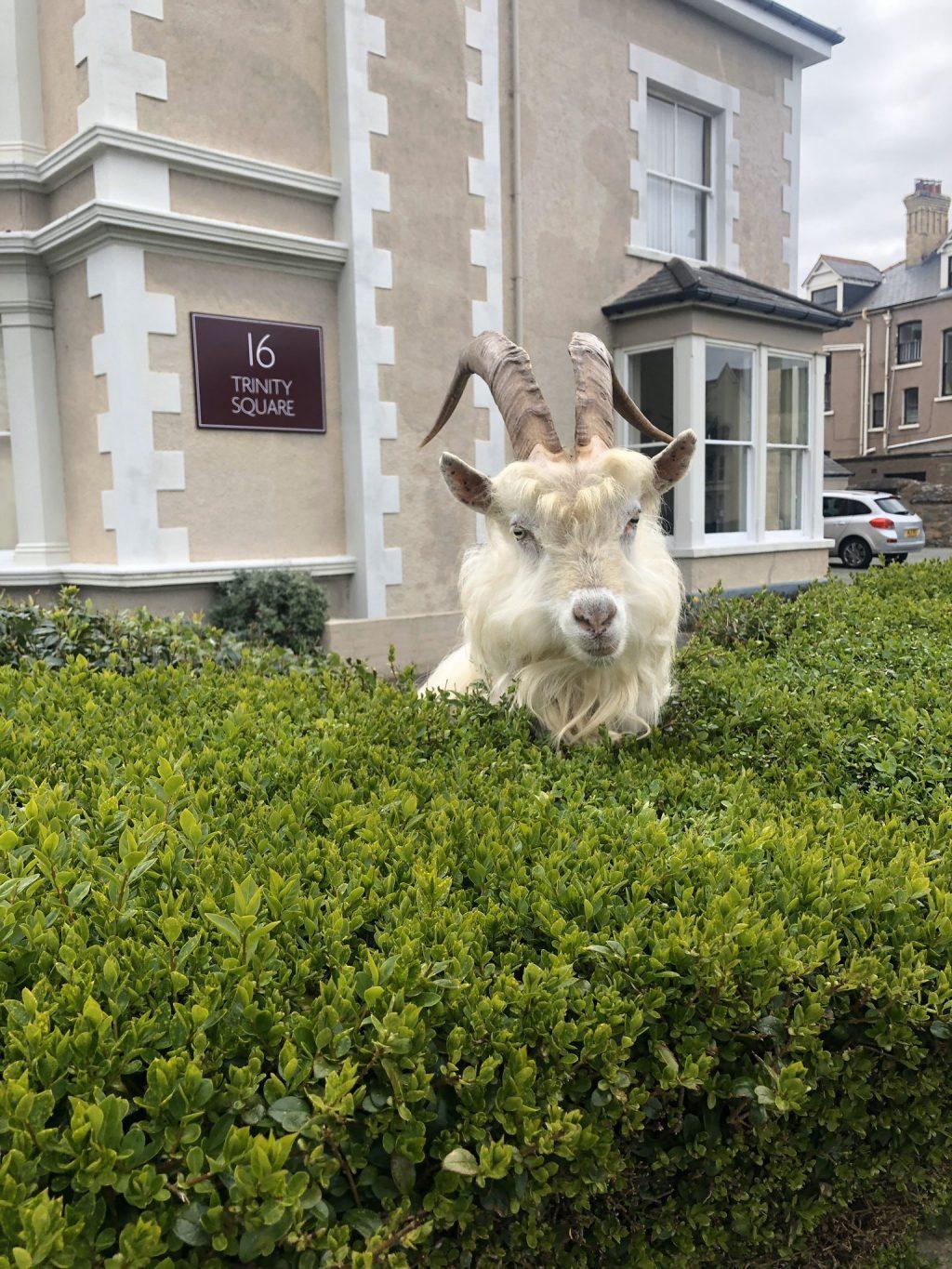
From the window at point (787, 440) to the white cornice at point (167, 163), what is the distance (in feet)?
A: 23.5

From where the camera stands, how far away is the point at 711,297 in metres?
11.5

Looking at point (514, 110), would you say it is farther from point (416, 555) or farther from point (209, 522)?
point (209, 522)

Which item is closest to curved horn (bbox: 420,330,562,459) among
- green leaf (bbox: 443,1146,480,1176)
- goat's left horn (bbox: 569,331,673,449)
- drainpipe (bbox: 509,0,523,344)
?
goat's left horn (bbox: 569,331,673,449)

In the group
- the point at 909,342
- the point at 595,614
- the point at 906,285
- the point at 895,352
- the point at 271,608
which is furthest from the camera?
the point at 895,352

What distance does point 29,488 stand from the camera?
29.1ft

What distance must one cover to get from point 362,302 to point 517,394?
5882mm

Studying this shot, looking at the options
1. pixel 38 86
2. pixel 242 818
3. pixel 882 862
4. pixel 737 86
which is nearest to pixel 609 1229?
pixel 882 862

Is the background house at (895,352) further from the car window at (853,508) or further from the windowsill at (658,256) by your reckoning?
the windowsill at (658,256)

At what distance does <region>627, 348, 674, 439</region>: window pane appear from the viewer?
483 inches

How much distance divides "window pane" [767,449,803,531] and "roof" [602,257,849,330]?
6.10ft

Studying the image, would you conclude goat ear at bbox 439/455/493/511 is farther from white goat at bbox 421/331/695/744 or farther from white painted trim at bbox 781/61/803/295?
white painted trim at bbox 781/61/803/295

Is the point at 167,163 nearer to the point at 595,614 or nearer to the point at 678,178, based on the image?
the point at 595,614

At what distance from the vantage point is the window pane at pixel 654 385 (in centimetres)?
1228

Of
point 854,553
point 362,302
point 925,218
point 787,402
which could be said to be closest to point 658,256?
point 787,402
